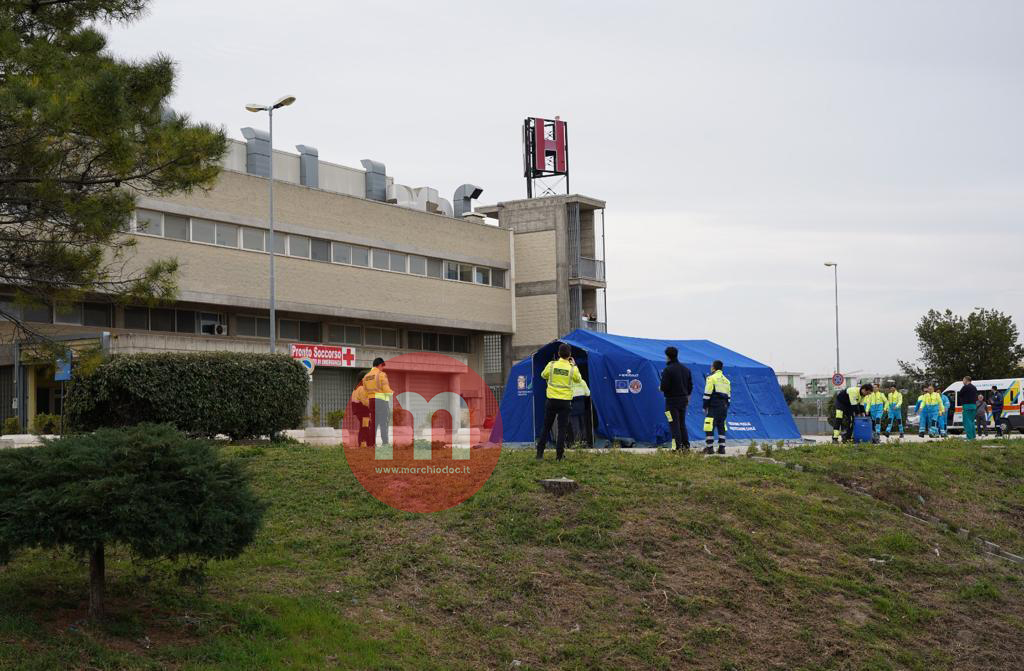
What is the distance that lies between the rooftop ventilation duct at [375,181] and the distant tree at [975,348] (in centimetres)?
3115

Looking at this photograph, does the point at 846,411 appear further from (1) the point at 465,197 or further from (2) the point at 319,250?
(1) the point at 465,197

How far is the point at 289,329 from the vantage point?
44750 millimetres

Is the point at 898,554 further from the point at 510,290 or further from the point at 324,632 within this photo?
the point at 510,290

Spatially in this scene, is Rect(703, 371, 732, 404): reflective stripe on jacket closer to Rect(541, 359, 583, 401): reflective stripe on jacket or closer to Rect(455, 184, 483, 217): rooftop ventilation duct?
Rect(541, 359, 583, 401): reflective stripe on jacket

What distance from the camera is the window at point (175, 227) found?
38.2m

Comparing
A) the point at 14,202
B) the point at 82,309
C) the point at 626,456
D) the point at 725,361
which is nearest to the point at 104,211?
the point at 14,202

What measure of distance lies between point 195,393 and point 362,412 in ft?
11.8

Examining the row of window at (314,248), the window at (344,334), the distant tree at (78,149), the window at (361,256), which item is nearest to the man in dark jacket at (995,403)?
the row of window at (314,248)

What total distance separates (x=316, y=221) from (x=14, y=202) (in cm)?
3444

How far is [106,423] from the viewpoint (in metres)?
18.9

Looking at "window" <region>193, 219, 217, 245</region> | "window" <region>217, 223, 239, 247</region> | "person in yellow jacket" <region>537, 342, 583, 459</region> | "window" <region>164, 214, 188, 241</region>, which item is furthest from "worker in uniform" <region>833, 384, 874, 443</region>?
"window" <region>217, 223, 239, 247</region>

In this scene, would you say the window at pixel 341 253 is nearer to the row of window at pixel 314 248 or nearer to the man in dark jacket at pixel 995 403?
the row of window at pixel 314 248

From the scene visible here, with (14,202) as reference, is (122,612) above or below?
below

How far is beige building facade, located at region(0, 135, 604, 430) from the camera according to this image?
124 feet
